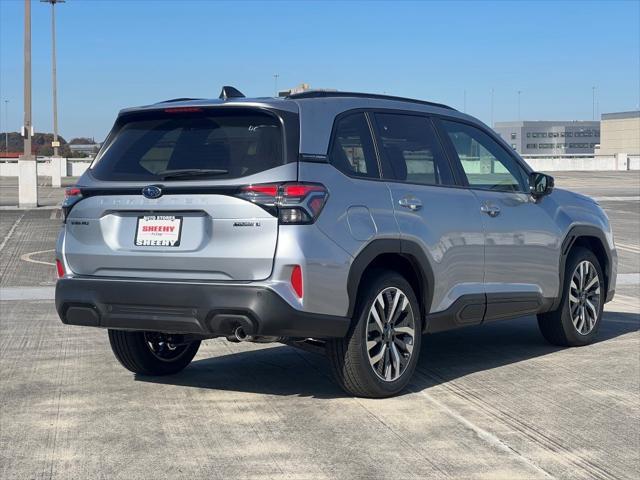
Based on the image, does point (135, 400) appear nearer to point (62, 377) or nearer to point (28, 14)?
point (62, 377)

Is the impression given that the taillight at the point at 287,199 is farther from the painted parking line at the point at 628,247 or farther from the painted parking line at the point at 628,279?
the painted parking line at the point at 628,247

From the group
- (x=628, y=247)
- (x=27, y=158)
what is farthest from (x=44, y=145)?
(x=628, y=247)

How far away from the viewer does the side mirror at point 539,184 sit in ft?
26.9

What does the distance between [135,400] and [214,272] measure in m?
1.15

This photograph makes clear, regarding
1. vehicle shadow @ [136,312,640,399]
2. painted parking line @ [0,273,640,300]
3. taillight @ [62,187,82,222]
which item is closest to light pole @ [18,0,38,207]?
painted parking line @ [0,273,640,300]

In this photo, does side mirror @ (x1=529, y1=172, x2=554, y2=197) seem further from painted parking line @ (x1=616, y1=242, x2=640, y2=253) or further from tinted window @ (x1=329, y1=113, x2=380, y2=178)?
painted parking line @ (x1=616, y1=242, x2=640, y2=253)

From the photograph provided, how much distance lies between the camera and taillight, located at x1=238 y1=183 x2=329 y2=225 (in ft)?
19.7

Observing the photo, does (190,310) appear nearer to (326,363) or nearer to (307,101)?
(307,101)

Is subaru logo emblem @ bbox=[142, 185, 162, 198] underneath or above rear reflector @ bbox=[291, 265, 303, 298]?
above

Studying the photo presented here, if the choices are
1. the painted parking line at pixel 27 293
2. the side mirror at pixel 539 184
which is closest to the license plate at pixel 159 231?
the side mirror at pixel 539 184

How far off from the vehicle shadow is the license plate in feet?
4.13

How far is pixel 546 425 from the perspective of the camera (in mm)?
6062

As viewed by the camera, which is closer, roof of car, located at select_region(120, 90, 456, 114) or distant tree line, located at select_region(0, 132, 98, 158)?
roof of car, located at select_region(120, 90, 456, 114)

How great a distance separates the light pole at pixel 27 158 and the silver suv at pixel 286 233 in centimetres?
2380
